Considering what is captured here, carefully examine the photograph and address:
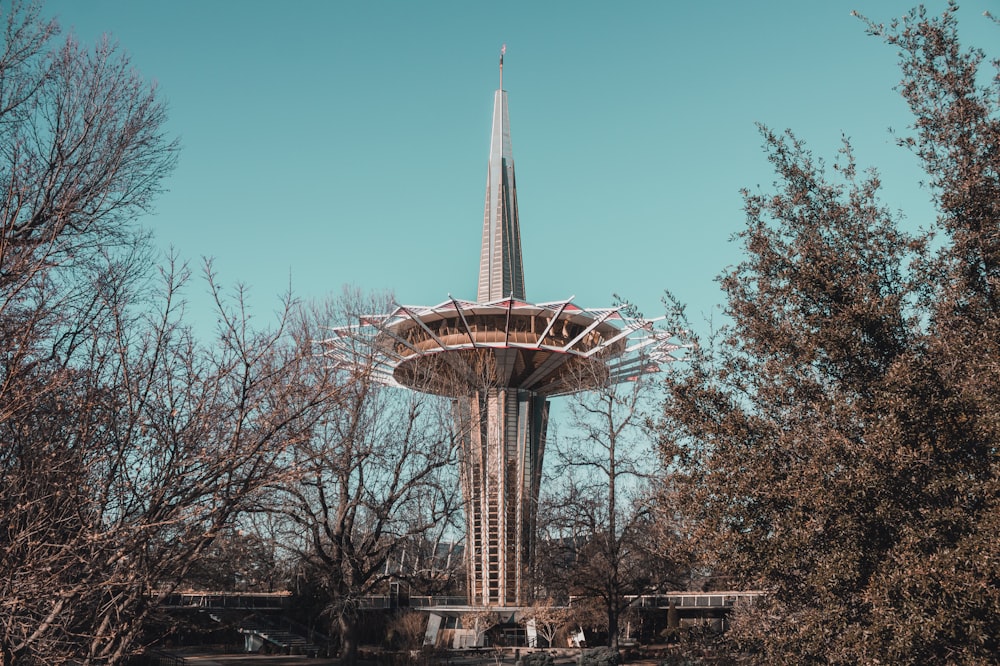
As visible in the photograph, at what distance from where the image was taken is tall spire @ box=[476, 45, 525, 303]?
47.8 m

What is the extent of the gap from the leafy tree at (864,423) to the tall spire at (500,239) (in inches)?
1422

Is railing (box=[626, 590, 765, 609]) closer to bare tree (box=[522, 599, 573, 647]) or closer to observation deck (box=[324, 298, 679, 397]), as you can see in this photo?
bare tree (box=[522, 599, 573, 647])

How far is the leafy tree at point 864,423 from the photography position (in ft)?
27.4

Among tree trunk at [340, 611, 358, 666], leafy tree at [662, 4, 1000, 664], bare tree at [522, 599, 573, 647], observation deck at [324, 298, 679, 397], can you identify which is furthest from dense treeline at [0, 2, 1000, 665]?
observation deck at [324, 298, 679, 397]

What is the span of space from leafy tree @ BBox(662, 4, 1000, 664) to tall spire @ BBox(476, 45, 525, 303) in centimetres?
3612

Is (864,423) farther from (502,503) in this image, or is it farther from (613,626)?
(502,503)

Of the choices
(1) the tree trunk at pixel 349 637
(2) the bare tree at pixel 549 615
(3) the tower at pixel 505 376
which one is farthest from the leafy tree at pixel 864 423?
(3) the tower at pixel 505 376

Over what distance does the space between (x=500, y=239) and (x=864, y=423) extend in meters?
39.3

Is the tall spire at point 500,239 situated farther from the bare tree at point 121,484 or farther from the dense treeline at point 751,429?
the bare tree at point 121,484

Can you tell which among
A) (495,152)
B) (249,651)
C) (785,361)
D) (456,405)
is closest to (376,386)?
(456,405)

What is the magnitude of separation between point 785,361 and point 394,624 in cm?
2479

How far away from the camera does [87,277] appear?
826cm

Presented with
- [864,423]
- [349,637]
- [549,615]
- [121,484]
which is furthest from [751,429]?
[549,615]

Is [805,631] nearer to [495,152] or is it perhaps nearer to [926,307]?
[926,307]
